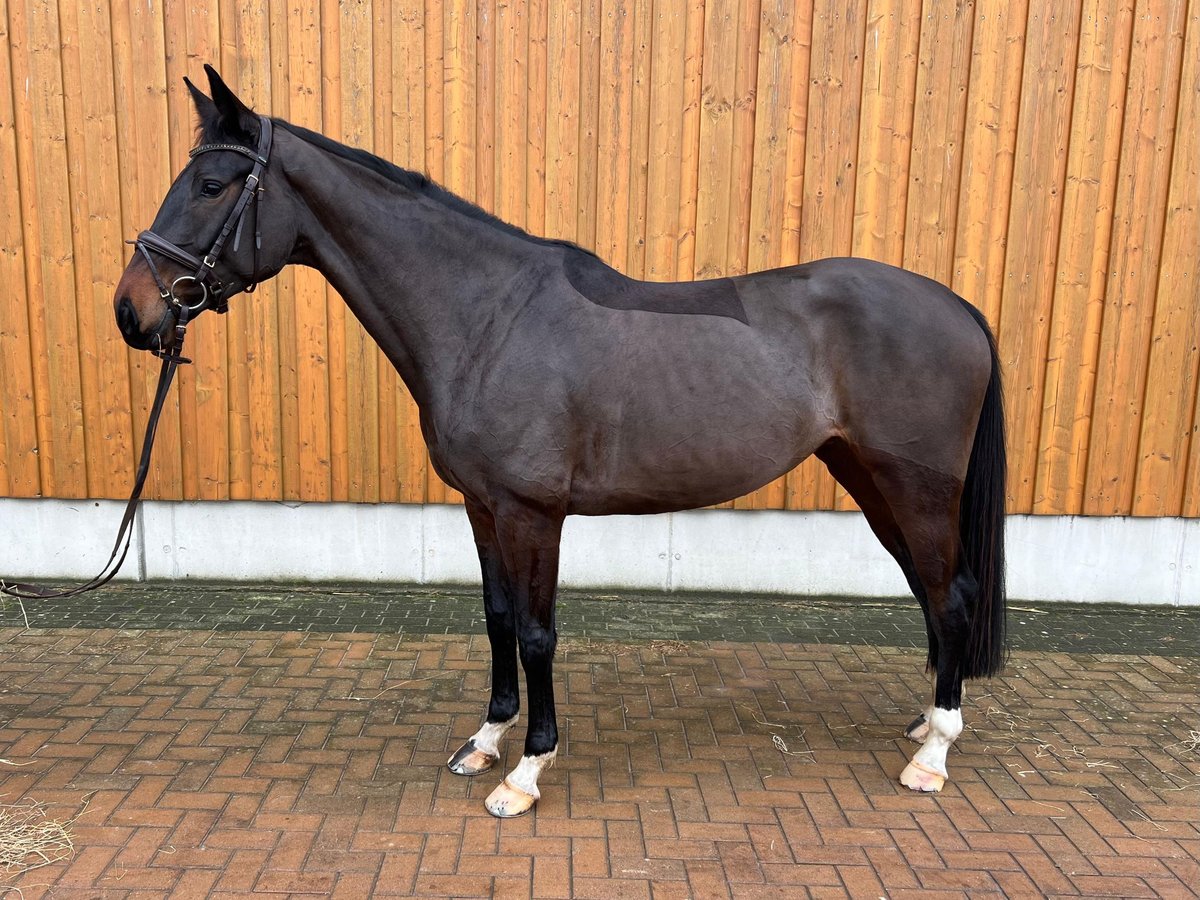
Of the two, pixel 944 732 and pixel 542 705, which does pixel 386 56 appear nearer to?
pixel 542 705

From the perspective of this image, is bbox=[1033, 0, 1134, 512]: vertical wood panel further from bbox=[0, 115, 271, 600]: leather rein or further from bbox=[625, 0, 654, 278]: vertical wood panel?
bbox=[0, 115, 271, 600]: leather rein

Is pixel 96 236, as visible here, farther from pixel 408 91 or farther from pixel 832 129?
pixel 832 129

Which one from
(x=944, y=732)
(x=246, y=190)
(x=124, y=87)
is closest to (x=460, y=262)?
(x=246, y=190)

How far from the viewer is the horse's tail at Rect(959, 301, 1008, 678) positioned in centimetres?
298

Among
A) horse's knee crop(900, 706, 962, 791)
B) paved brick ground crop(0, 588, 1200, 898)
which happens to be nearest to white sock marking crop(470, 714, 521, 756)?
paved brick ground crop(0, 588, 1200, 898)

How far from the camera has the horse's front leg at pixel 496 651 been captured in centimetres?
289

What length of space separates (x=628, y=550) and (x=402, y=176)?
2.88m

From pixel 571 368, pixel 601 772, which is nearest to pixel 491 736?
pixel 601 772

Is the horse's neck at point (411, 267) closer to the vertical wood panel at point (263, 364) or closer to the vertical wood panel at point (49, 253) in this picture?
the vertical wood panel at point (263, 364)

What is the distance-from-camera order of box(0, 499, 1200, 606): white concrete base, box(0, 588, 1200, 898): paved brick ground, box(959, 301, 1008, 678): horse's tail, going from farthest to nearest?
box(0, 499, 1200, 606): white concrete base → box(959, 301, 1008, 678): horse's tail → box(0, 588, 1200, 898): paved brick ground

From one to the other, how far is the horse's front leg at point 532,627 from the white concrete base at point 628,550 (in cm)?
215

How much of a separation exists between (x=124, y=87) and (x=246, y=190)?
298cm

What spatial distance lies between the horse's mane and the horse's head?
0.16 m

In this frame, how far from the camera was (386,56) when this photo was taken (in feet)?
14.6
